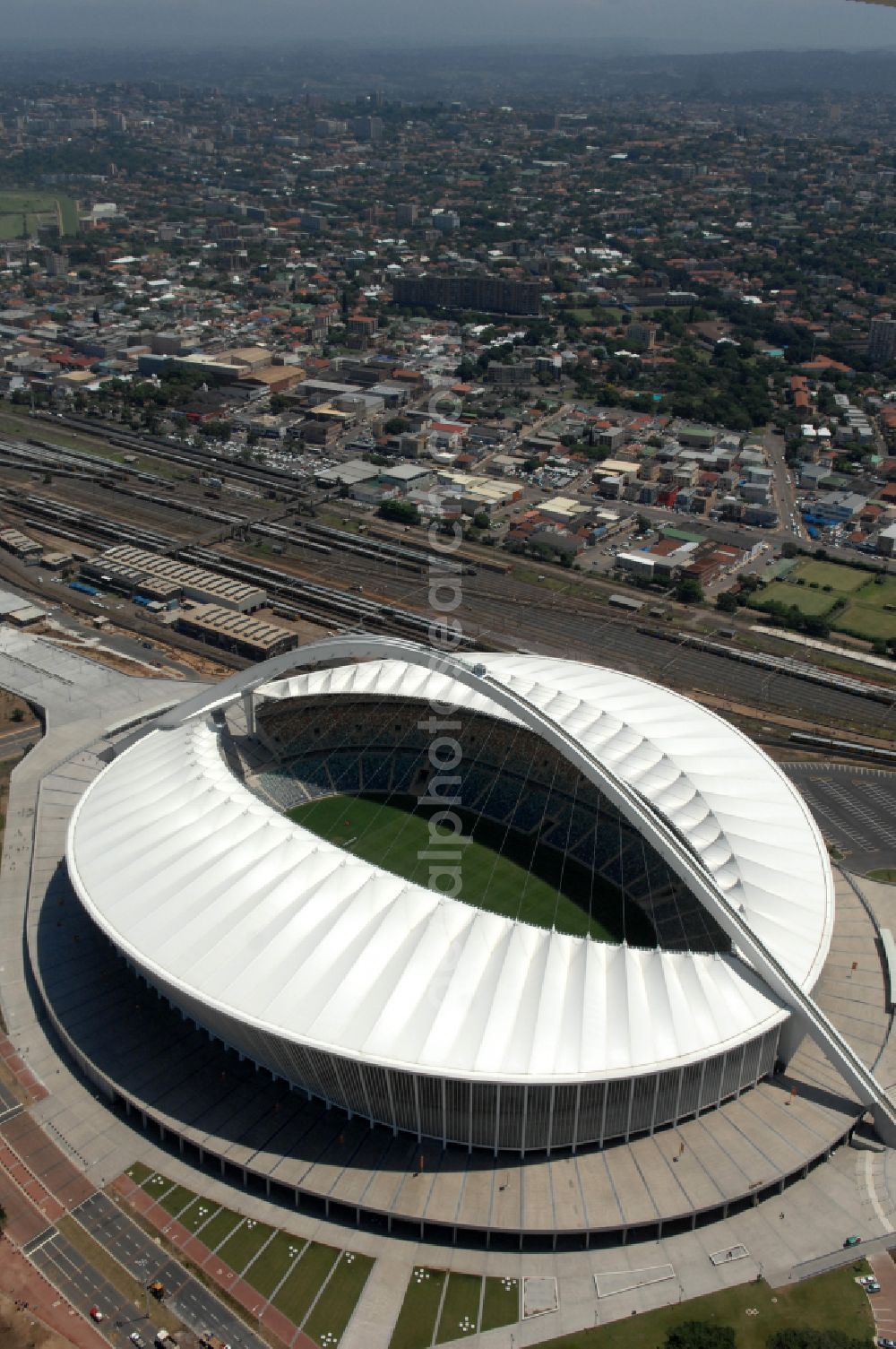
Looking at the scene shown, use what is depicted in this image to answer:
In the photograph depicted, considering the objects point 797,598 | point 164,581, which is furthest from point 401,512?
point 797,598

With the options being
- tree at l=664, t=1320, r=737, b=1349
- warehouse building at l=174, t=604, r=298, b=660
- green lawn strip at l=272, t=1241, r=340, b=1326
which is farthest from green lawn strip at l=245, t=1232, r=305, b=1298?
warehouse building at l=174, t=604, r=298, b=660

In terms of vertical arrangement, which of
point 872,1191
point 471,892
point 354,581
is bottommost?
point 872,1191

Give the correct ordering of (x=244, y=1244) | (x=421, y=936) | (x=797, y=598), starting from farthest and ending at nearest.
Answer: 1. (x=797, y=598)
2. (x=421, y=936)
3. (x=244, y=1244)

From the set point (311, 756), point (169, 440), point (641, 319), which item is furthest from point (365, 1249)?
point (641, 319)

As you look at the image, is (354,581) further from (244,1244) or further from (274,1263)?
(274,1263)

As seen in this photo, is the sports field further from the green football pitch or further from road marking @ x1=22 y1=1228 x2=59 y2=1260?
road marking @ x1=22 y1=1228 x2=59 y2=1260

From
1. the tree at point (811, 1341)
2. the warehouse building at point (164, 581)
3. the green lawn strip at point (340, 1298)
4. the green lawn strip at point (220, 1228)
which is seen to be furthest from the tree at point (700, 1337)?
the warehouse building at point (164, 581)

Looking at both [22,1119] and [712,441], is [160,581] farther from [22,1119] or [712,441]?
[712,441]

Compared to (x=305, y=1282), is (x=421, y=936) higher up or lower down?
higher up
